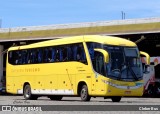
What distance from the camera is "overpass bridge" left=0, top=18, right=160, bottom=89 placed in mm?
41656

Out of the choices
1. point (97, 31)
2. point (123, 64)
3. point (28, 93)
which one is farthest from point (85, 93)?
point (97, 31)

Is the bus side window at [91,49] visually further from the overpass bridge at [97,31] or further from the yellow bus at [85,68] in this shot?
the overpass bridge at [97,31]

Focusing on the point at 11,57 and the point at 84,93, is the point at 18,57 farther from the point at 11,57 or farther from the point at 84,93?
the point at 84,93

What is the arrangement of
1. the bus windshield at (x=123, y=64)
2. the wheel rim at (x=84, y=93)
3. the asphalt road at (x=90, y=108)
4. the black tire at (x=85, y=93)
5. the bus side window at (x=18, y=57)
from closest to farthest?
the asphalt road at (x=90, y=108) < the bus windshield at (x=123, y=64) < the black tire at (x=85, y=93) < the wheel rim at (x=84, y=93) < the bus side window at (x=18, y=57)

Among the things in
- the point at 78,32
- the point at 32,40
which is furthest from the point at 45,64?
the point at 32,40

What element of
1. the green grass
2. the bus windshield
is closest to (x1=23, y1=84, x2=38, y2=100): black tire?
the bus windshield

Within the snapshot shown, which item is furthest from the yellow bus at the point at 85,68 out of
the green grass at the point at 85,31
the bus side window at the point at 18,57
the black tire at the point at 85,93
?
the green grass at the point at 85,31

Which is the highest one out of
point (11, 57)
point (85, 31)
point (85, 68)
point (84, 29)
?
point (84, 29)

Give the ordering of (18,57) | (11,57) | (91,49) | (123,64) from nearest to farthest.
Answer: (123,64)
(91,49)
(18,57)
(11,57)

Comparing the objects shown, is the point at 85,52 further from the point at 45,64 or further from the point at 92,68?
the point at 45,64

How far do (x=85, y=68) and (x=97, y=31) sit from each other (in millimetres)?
18745

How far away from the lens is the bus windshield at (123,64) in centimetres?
2462

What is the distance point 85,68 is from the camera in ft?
84.1

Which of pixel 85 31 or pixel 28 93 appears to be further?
pixel 85 31
